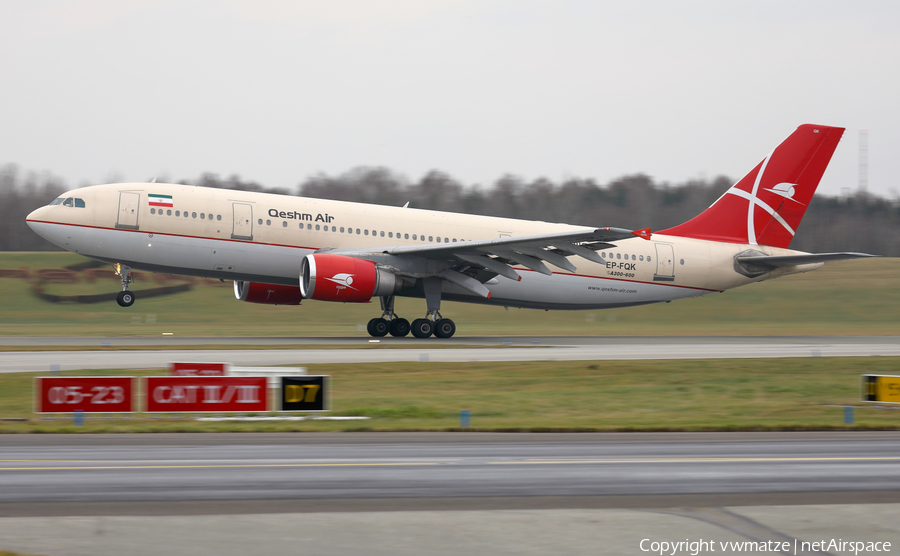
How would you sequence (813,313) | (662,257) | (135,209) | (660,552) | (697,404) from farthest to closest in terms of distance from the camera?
(813,313)
(662,257)
(135,209)
(697,404)
(660,552)

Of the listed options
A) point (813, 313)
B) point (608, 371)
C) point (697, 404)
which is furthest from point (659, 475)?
point (813, 313)

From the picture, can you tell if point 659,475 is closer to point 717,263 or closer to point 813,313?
point 717,263

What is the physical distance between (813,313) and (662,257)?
20.0 m

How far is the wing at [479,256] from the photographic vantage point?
99.4 feet

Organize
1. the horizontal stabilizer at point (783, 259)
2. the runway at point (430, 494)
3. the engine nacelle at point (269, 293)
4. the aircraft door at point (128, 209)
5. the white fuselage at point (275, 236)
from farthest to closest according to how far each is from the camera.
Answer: the horizontal stabilizer at point (783, 259), the engine nacelle at point (269, 293), the white fuselage at point (275, 236), the aircraft door at point (128, 209), the runway at point (430, 494)

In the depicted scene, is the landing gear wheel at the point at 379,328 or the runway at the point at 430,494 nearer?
the runway at the point at 430,494

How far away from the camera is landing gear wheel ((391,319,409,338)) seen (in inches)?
1289

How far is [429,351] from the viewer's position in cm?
2711

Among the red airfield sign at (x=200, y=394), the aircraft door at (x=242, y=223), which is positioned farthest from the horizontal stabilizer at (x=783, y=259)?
the red airfield sign at (x=200, y=394)

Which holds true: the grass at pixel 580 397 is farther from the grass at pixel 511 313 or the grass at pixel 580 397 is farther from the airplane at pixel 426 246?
the grass at pixel 511 313

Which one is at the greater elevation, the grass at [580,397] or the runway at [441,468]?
the grass at [580,397]

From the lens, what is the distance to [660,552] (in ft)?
23.8

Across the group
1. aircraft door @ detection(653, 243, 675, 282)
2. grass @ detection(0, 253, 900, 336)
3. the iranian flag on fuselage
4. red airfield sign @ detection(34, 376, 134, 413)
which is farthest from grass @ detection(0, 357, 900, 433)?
grass @ detection(0, 253, 900, 336)

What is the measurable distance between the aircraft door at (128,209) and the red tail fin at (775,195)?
2065 cm
